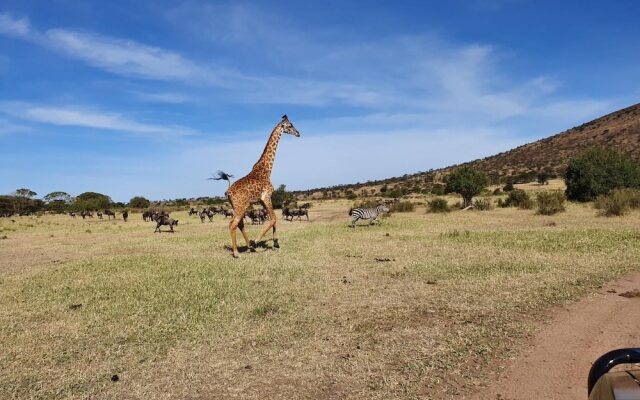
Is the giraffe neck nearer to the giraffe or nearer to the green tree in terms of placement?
the giraffe

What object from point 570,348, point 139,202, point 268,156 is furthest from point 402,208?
point 139,202

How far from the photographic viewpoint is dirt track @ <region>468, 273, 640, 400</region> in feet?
17.8

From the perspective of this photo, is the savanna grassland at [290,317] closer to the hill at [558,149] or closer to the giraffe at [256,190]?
the giraffe at [256,190]

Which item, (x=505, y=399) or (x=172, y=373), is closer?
(x=505, y=399)

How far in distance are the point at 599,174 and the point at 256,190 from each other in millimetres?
30551

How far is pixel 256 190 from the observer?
17.1 m

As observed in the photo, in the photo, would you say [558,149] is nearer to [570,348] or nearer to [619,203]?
[619,203]

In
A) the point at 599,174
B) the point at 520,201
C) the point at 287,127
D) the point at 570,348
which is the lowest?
the point at 570,348

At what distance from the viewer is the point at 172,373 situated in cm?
630

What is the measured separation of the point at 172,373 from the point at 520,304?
6324 mm

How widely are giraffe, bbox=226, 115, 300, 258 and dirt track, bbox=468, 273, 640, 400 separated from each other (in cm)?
1084

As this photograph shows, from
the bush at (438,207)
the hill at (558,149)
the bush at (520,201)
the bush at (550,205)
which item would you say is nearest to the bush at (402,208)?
the bush at (438,207)

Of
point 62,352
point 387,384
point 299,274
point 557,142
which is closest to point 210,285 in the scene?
point 299,274

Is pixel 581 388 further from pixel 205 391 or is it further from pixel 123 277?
A: pixel 123 277
